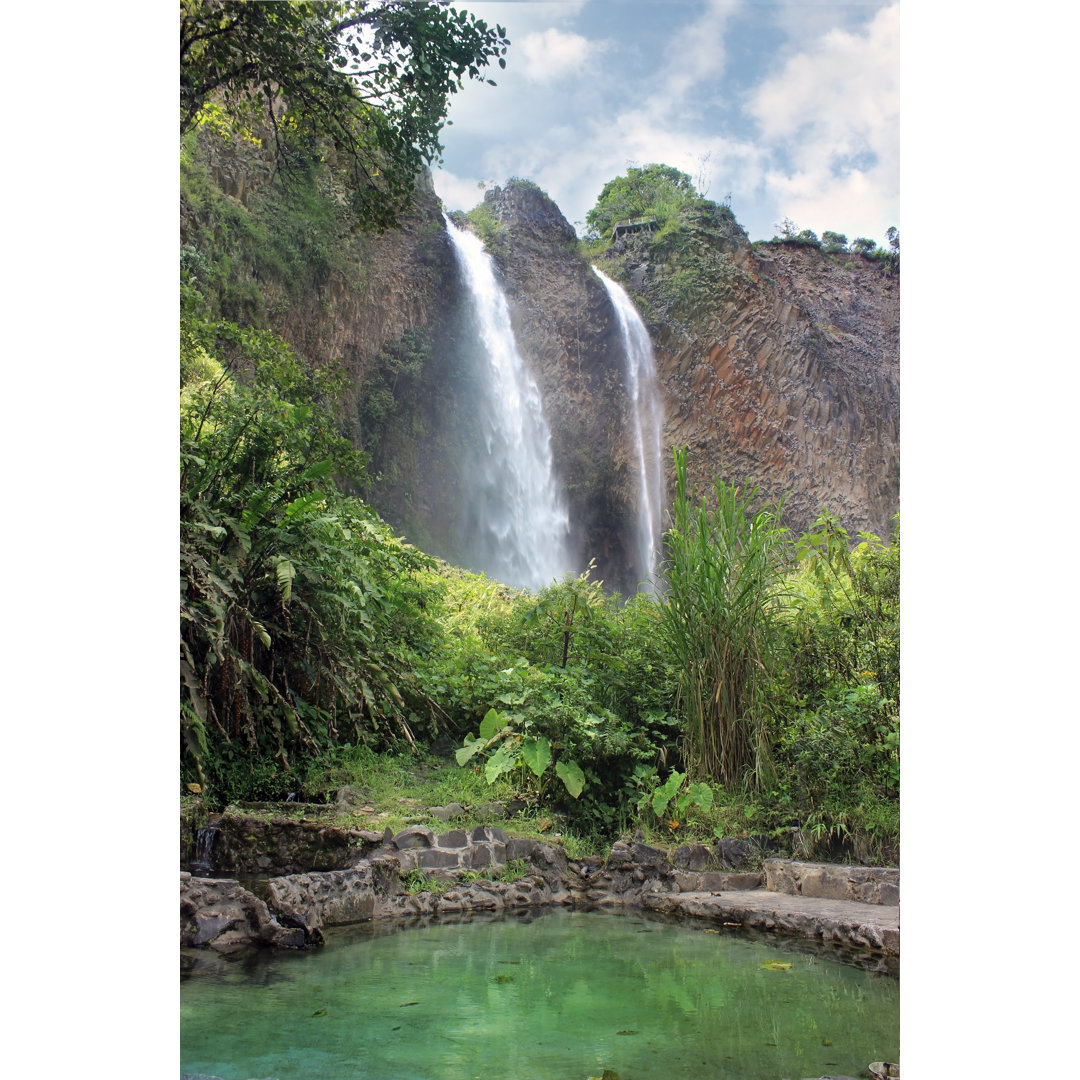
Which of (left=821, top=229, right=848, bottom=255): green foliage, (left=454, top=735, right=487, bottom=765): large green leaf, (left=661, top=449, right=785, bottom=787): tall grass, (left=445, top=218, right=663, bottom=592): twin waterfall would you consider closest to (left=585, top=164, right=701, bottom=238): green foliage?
(left=821, top=229, right=848, bottom=255): green foliage

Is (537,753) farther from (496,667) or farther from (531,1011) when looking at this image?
(531,1011)

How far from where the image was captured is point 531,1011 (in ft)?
6.89

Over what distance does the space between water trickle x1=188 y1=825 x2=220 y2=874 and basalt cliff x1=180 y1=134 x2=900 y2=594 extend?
373 centimetres

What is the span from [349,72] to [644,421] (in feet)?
23.5

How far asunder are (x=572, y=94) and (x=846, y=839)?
3.11m

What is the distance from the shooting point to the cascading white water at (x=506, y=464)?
852 centimetres

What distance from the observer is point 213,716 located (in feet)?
11.3

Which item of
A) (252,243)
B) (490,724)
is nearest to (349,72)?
(490,724)

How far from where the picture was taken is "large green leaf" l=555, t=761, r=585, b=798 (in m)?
3.69

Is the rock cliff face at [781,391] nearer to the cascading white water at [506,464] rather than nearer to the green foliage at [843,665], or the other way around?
the cascading white water at [506,464]

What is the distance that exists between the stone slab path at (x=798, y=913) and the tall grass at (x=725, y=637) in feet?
2.06

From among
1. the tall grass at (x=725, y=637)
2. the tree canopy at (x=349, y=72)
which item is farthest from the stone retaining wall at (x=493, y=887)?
the tree canopy at (x=349, y=72)
